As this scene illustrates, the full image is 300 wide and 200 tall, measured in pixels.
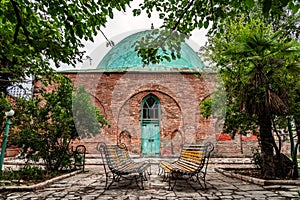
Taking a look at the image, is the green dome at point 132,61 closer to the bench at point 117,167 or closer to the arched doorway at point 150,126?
the arched doorway at point 150,126

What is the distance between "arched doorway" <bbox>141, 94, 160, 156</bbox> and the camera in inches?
612

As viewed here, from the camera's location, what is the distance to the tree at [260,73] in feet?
15.3

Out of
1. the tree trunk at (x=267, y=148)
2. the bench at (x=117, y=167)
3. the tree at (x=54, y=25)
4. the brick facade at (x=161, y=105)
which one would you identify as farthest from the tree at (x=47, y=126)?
the brick facade at (x=161, y=105)

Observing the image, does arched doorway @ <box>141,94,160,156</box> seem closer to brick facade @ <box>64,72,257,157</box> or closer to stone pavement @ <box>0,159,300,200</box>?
brick facade @ <box>64,72,257,157</box>

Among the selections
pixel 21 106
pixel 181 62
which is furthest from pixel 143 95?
pixel 21 106

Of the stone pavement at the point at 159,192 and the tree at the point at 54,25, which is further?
the stone pavement at the point at 159,192

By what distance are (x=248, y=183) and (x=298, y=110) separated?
2.11 m

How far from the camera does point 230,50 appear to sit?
4.70 metres

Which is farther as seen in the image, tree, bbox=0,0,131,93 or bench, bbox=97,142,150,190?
bench, bbox=97,142,150,190

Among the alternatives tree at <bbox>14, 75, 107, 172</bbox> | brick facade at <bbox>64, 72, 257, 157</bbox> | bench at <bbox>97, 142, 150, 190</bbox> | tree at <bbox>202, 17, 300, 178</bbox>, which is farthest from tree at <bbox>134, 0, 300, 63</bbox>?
brick facade at <bbox>64, 72, 257, 157</bbox>

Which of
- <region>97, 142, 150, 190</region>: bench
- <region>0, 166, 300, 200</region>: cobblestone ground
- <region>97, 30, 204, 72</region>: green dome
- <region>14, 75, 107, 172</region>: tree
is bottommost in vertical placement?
<region>0, 166, 300, 200</region>: cobblestone ground

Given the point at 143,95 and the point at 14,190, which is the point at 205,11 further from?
the point at 143,95

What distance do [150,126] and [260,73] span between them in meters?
11.2

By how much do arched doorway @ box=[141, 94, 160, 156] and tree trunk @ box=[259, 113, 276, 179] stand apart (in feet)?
33.2
